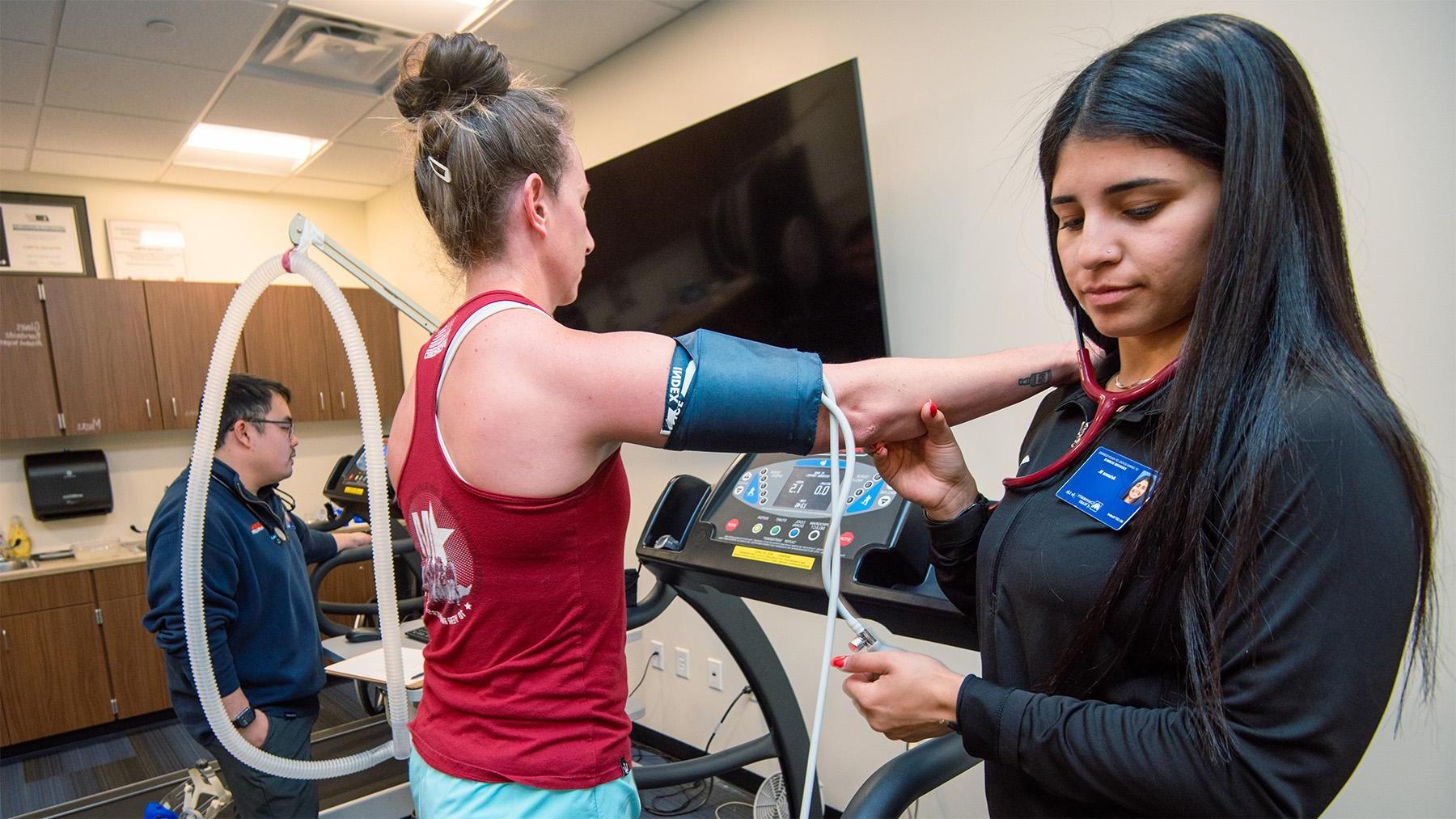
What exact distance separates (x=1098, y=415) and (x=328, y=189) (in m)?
5.42

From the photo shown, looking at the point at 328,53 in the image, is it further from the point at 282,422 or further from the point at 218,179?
the point at 218,179

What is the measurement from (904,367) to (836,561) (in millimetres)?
258

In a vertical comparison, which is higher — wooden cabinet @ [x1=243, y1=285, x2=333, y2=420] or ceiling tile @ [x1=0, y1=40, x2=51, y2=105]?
ceiling tile @ [x1=0, y1=40, x2=51, y2=105]

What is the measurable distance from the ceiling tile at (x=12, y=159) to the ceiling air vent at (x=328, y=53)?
173 cm

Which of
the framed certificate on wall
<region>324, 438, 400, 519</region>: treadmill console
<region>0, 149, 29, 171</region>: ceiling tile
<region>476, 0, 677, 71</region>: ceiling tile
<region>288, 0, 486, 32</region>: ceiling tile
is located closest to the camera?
<region>288, 0, 486, 32</region>: ceiling tile

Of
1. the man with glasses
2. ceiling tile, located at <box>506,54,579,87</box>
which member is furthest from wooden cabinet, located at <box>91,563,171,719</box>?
ceiling tile, located at <box>506,54,579,87</box>

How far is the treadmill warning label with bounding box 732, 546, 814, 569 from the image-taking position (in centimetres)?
131

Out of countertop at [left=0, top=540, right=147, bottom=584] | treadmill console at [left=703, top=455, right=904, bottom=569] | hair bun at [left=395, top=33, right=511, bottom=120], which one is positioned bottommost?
countertop at [left=0, top=540, right=147, bottom=584]

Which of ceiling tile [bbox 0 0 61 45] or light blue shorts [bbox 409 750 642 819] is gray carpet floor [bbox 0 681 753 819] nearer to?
light blue shorts [bbox 409 750 642 819]

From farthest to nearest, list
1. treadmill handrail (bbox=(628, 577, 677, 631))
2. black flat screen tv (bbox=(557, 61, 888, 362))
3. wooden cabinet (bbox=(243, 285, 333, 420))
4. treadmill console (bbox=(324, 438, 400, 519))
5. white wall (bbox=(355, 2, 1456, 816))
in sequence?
wooden cabinet (bbox=(243, 285, 333, 420)) < treadmill console (bbox=(324, 438, 400, 519)) < black flat screen tv (bbox=(557, 61, 888, 362)) < treadmill handrail (bbox=(628, 577, 677, 631)) < white wall (bbox=(355, 2, 1456, 816))

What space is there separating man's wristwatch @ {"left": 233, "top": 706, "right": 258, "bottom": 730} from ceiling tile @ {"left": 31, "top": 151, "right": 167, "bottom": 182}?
11.7 feet

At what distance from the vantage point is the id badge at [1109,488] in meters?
0.79

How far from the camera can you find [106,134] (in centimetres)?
397

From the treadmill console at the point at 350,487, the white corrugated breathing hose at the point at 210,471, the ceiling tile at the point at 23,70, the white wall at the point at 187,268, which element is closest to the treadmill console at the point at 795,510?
the white corrugated breathing hose at the point at 210,471
